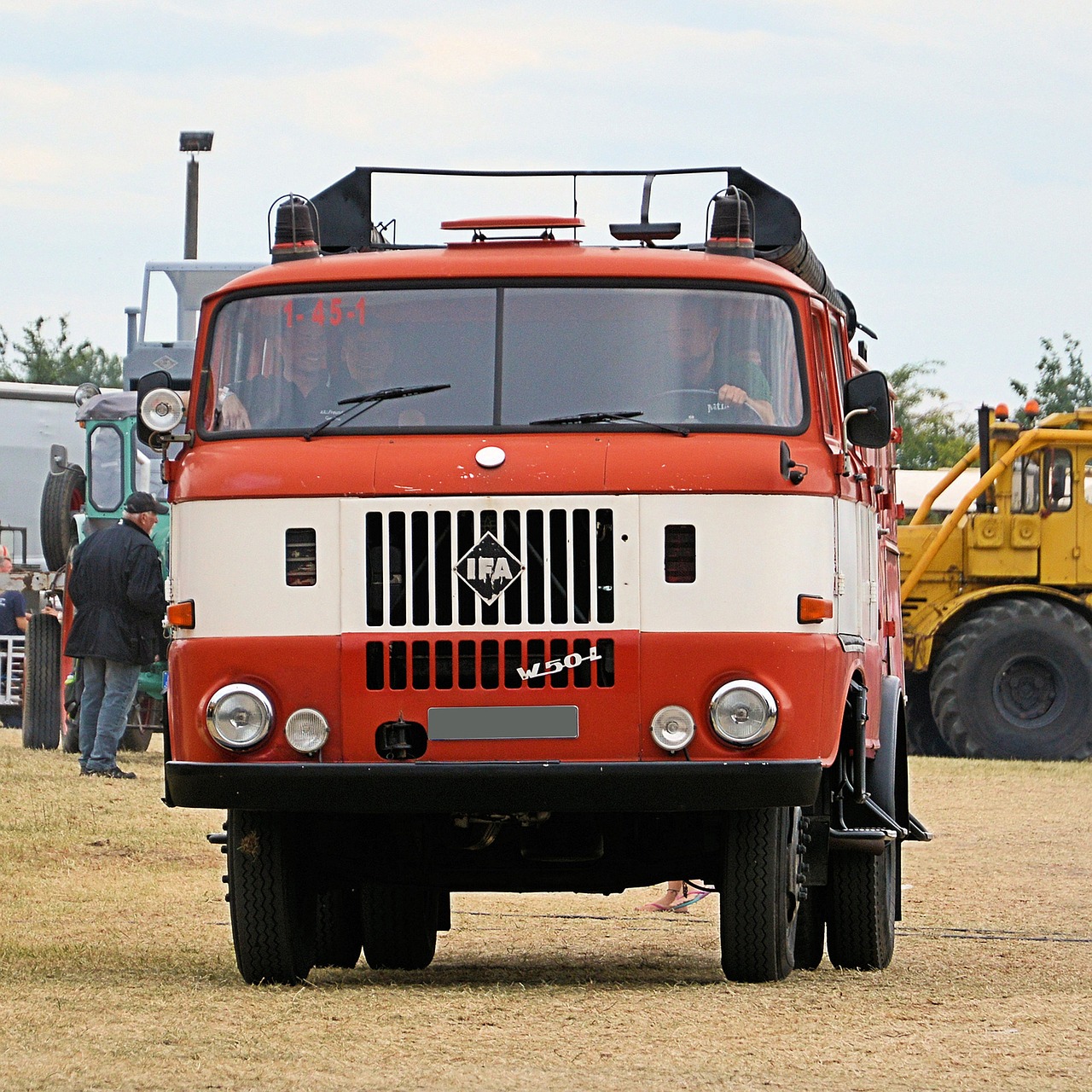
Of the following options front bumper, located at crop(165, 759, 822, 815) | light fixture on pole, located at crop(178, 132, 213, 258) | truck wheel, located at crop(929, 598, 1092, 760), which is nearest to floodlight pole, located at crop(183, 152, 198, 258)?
light fixture on pole, located at crop(178, 132, 213, 258)

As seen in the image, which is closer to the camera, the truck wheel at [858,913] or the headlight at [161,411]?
the headlight at [161,411]

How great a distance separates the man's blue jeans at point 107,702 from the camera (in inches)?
746

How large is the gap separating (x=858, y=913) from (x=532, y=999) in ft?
6.96

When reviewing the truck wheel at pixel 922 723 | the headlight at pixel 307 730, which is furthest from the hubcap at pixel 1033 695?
the headlight at pixel 307 730

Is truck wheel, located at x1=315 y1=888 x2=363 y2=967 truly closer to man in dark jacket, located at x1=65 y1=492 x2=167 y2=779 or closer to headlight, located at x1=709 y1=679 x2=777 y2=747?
headlight, located at x1=709 y1=679 x2=777 y2=747

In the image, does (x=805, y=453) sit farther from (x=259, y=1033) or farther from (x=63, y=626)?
(x=63, y=626)

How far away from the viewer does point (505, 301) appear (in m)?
8.68

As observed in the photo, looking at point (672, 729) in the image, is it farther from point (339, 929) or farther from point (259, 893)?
point (339, 929)

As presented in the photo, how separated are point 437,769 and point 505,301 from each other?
5.66 feet

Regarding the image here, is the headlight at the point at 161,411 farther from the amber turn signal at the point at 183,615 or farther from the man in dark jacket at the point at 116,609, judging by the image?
the man in dark jacket at the point at 116,609

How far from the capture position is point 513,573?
812cm

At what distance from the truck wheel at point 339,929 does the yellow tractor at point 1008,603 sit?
15.3 m

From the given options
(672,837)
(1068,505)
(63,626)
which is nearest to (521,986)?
(672,837)

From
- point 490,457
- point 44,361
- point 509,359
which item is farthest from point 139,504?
point 44,361
